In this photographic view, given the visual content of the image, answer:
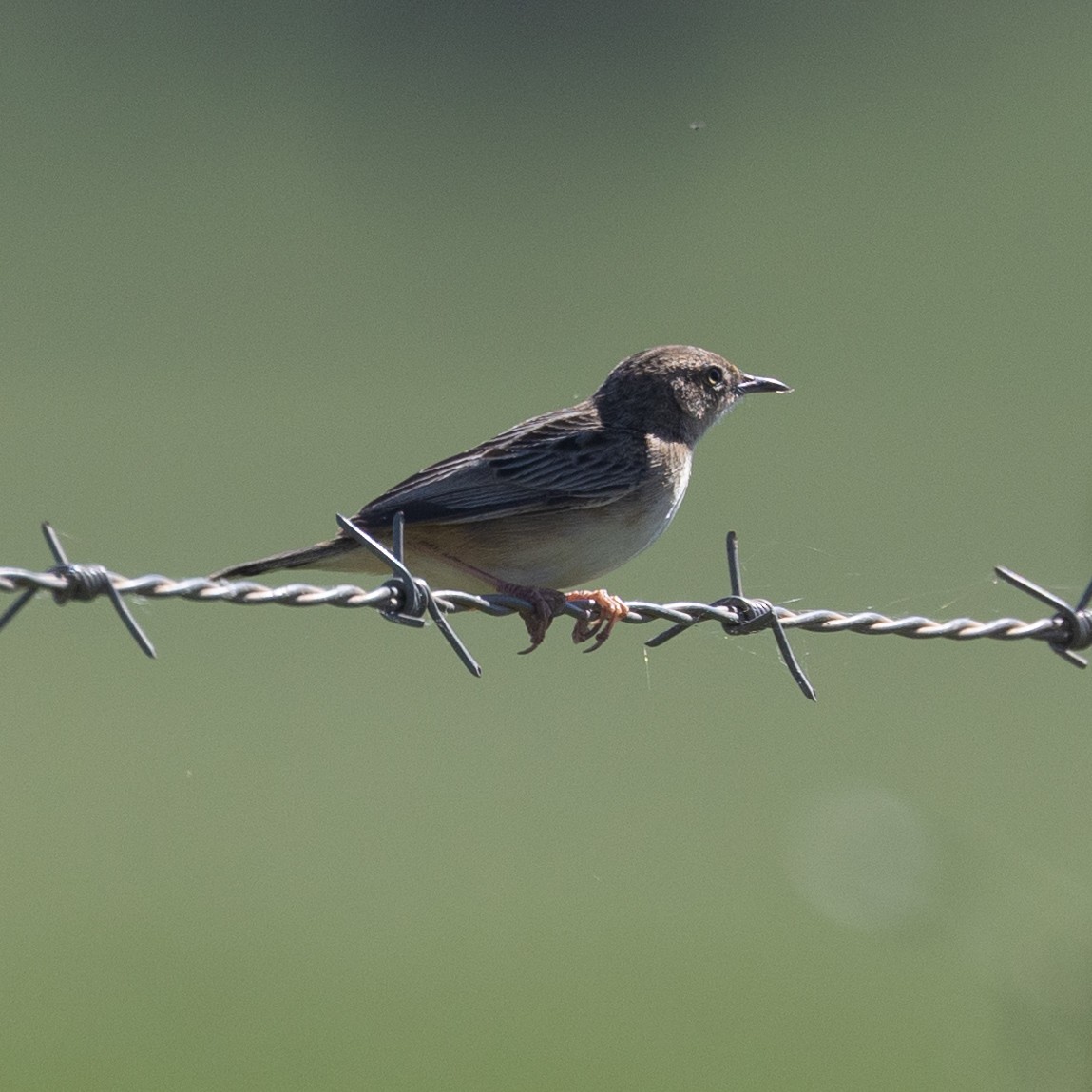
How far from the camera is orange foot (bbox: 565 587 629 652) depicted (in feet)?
20.3

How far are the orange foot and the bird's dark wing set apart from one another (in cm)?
46

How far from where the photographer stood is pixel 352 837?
15492mm

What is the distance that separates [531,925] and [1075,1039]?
10290mm

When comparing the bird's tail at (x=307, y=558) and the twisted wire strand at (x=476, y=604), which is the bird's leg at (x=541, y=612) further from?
the bird's tail at (x=307, y=558)

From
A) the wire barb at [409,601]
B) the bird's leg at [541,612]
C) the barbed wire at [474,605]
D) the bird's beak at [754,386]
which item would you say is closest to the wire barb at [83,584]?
the barbed wire at [474,605]

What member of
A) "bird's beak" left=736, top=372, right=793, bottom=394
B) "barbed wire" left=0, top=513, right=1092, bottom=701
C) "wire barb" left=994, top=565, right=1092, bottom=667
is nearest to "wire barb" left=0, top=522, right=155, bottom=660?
"barbed wire" left=0, top=513, right=1092, bottom=701

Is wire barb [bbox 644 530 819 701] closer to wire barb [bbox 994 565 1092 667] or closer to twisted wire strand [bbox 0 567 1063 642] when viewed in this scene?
twisted wire strand [bbox 0 567 1063 642]

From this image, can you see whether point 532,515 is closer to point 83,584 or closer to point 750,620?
point 750,620

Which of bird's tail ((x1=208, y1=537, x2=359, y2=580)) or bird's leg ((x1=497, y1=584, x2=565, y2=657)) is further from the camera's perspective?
bird's tail ((x1=208, y1=537, x2=359, y2=580))

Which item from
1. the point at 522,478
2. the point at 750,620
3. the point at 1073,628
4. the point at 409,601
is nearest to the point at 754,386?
the point at 522,478

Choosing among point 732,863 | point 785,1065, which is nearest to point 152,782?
point 732,863

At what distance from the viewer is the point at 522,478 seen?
6.95 meters

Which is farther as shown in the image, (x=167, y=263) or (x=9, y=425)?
(x=167, y=263)

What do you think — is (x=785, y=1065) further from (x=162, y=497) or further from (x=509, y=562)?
(x=162, y=497)
